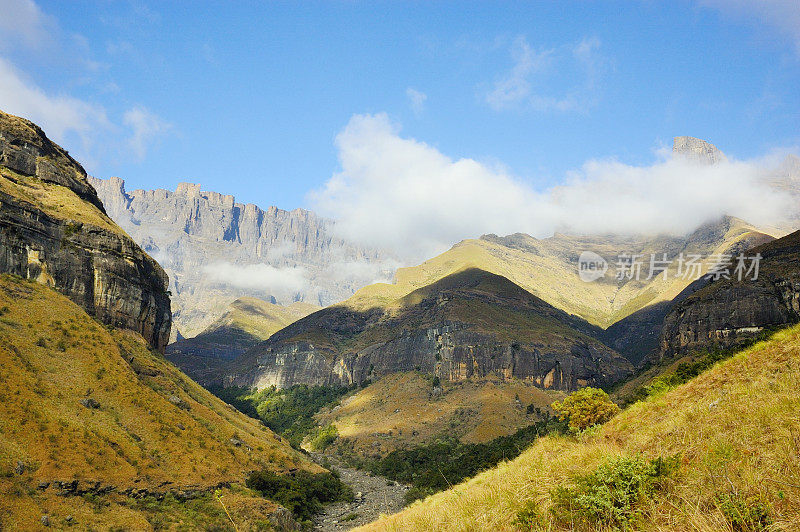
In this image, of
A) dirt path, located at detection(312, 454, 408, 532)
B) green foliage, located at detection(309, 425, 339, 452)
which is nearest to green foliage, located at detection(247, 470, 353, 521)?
dirt path, located at detection(312, 454, 408, 532)

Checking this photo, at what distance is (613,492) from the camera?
23.6 feet

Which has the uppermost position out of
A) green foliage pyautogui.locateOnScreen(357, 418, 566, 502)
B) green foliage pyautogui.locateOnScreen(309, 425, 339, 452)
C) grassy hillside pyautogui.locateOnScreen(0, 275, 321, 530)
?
grassy hillside pyautogui.locateOnScreen(0, 275, 321, 530)

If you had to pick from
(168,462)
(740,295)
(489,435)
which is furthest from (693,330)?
(168,462)

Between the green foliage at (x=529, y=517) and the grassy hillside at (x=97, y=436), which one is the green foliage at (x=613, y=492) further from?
the grassy hillside at (x=97, y=436)

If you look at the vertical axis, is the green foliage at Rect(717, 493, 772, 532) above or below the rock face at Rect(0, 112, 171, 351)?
below

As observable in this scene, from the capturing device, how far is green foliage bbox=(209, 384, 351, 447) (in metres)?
125

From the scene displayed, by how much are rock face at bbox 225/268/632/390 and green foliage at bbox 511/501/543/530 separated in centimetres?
10761

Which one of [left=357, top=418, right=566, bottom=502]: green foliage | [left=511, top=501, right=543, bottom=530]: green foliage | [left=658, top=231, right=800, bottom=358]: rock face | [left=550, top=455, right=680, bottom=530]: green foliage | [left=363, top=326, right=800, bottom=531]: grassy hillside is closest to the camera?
[left=363, top=326, right=800, bottom=531]: grassy hillside

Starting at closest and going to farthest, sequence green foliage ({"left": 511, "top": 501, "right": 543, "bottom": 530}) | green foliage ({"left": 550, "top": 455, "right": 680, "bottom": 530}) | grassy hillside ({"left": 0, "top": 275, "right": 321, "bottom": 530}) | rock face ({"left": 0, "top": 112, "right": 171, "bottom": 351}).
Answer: green foliage ({"left": 550, "top": 455, "right": 680, "bottom": 530})
green foliage ({"left": 511, "top": 501, "right": 543, "bottom": 530})
grassy hillside ({"left": 0, "top": 275, "right": 321, "bottom": 530})
rock face ({"left": 0, "top": 112, "right": 171, "bottom": 351})

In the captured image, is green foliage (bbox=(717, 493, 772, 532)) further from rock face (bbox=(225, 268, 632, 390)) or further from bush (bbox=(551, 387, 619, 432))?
rock face (bbox=(225, 268, 632, 390))

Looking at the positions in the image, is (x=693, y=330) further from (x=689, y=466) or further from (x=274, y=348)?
(x=274, y=348)

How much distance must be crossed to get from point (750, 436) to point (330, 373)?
496 ft

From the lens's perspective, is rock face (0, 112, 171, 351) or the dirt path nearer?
rock face (0, 112, 171, 351)

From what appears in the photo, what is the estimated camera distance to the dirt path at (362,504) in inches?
1845
